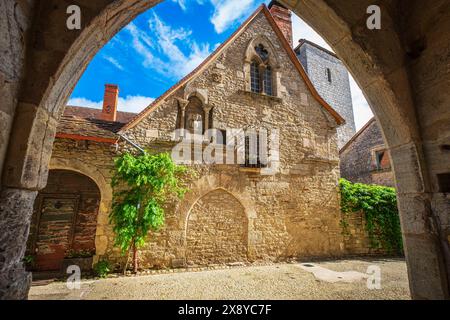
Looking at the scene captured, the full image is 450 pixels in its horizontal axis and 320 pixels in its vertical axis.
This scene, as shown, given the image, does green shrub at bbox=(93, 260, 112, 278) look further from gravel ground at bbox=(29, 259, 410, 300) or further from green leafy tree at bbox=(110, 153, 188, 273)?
green leafy tree at bbox=(110, 153, 188, 273)

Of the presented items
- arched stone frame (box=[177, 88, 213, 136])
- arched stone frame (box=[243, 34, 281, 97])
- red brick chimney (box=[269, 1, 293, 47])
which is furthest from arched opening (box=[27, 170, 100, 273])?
red brick chimney (box=[269, 1, 293, 47])

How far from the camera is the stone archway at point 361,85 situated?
108cm

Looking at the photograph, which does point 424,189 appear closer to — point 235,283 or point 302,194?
point 235,283

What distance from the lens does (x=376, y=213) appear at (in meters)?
7.05

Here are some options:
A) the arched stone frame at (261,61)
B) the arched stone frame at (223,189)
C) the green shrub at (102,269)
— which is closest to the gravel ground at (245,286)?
the green shrub at (102,269)

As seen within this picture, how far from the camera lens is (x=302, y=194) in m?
6.59

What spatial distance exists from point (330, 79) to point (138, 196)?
1454 centimetres

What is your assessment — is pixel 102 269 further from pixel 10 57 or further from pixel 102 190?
pixel 10 57

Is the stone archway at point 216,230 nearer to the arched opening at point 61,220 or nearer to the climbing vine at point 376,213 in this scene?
the arched opening at point 61,220

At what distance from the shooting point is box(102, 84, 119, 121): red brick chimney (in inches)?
378

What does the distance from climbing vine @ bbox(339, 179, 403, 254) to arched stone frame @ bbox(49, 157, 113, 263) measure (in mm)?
7065

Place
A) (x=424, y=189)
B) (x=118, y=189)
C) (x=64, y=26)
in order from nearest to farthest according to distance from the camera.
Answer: (x=64, y=26) < (x=424, y=189) < (x=118, y=189)

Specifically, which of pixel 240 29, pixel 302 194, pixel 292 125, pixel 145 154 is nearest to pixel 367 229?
pixel 302 194

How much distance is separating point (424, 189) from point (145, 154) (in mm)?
5231
